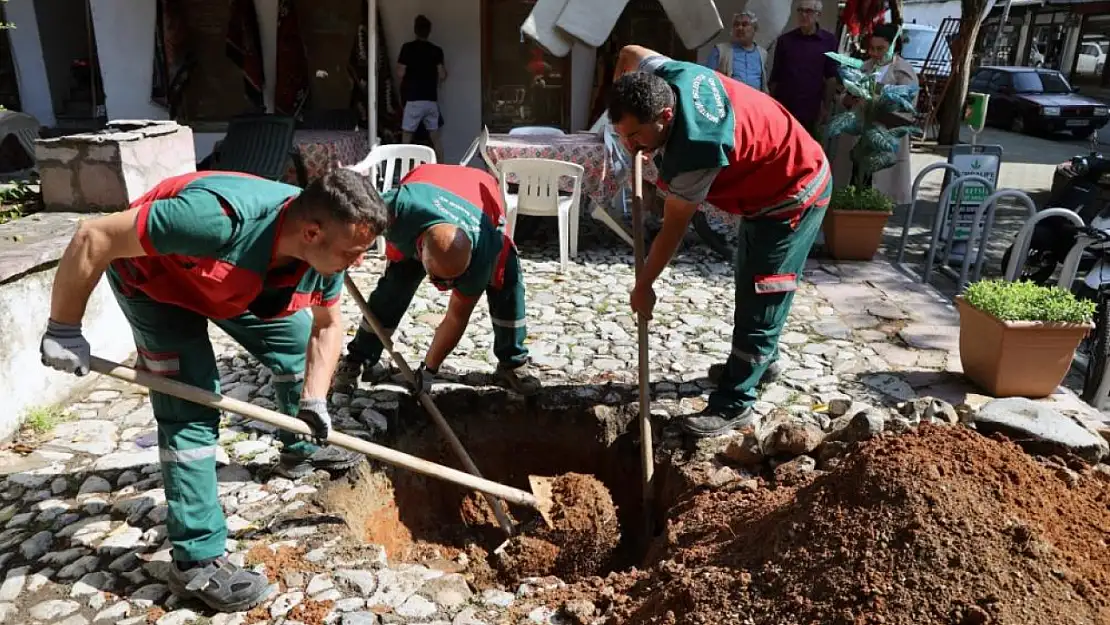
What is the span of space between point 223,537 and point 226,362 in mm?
2253

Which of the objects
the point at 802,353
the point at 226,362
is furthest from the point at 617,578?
the point at 226,362

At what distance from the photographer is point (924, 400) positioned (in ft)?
12.9

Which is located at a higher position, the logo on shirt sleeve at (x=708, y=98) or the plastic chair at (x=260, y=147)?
the logo on shirt sleeve at (x=708, y=98)

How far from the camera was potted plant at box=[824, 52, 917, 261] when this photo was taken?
23.6 feet

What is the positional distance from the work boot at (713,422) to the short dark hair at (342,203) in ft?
6.80

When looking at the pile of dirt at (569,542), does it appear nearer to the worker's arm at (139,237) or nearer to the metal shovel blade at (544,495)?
the metal shovel blade at (544,495)

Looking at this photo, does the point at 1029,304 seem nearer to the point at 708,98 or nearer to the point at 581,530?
the point at 708,98

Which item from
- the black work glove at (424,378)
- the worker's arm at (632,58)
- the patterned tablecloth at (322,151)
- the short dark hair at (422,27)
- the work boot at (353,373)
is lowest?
the work boot at (353,373)

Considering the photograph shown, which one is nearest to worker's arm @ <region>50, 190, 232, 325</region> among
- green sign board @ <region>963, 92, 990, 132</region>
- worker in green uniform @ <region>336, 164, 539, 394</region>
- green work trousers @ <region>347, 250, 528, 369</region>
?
worker in green uniform @ <region>336, 164, 539, 394</region>

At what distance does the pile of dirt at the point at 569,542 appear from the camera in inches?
A: 145

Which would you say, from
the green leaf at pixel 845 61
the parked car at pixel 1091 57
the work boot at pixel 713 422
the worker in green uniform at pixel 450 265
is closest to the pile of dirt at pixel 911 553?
the work boot at pixel 713 422

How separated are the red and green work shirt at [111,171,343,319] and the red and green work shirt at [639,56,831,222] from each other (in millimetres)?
1576

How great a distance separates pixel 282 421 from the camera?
115 inches

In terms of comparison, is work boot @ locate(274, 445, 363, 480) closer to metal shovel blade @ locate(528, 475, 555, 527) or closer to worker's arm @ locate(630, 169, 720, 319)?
metal shovel blade @ locate(528, 475, 555, 527)
